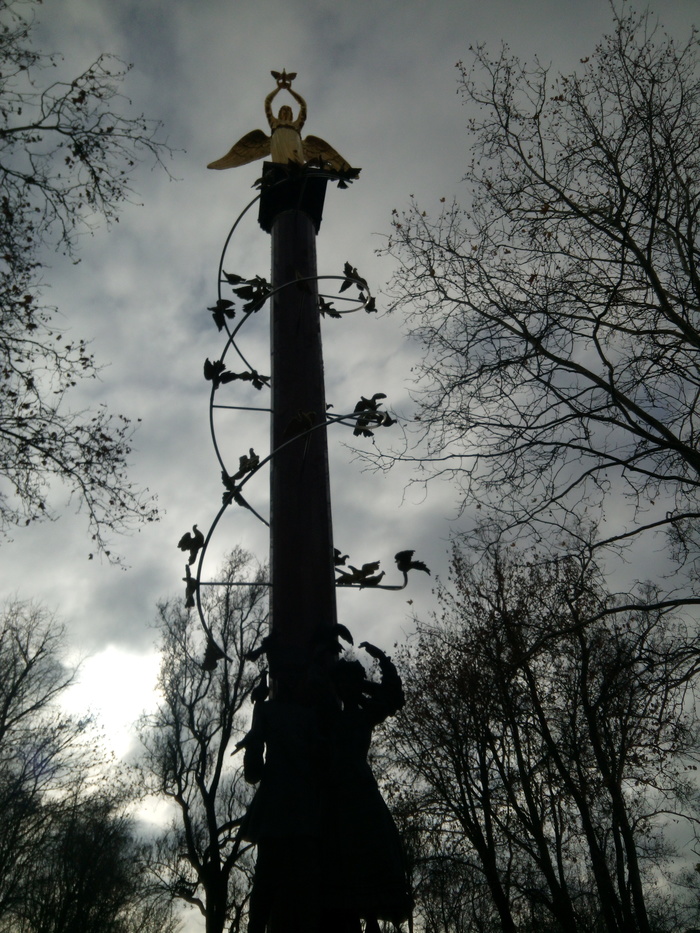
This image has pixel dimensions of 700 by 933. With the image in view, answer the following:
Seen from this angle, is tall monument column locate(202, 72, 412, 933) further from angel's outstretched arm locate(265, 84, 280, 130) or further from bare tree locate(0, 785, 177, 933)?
bare tree locate(0, 785, 177, 933)

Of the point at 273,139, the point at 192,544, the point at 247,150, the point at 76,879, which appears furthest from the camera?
the point at 76,879

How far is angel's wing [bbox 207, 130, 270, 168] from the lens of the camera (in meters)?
6.61

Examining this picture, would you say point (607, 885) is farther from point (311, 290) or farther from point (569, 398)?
point (311, 290)

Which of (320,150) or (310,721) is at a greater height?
(320,150)

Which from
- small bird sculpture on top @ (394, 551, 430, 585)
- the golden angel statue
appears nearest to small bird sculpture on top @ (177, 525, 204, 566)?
small bird sculpture on top @ (394, 551, 430, 585)

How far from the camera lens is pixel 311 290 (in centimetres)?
476

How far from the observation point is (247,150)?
663cm

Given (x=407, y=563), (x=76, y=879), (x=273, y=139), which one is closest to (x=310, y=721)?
(x=407, y=563)

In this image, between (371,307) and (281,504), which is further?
(371,307)

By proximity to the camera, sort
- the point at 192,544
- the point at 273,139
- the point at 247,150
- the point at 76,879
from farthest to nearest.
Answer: the point at 76,879
the point at 247,150
the point at 273,139
the point at 192,544

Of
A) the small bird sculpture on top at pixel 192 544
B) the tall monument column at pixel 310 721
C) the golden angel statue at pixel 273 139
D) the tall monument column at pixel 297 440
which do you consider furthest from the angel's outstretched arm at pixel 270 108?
the small bird sculpture on top at pixel 192 544

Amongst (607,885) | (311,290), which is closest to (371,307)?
(311,290)

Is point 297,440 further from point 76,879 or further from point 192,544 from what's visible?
point 76,879

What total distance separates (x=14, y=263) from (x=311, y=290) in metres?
3.95
